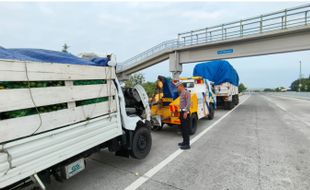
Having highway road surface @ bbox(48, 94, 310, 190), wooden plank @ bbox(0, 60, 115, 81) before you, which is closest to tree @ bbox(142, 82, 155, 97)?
highway road surface @ bbox(48, 94, 310, 190)

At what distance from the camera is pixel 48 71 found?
7.86 ft

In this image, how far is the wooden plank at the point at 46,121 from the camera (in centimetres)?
198

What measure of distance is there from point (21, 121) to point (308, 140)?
7.56m

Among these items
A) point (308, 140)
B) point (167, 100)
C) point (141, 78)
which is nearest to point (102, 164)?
point (167, 100)

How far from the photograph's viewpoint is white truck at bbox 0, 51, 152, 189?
2.00 meters

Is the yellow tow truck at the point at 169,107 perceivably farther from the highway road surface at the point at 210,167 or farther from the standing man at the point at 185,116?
the standing man at the point at 185,116

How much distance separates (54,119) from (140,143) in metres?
2.22

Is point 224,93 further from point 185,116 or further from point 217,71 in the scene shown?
point 185,116

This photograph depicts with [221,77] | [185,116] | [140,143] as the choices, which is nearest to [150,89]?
[221,77]

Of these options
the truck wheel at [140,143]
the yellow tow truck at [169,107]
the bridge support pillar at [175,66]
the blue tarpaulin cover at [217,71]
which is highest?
the bridge support pillar at [175,66]

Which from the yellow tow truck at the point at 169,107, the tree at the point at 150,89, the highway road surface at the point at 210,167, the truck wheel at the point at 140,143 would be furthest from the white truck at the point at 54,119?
the tree at the point at 150,89

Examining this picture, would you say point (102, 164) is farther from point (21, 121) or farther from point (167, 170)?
point (21, 121)

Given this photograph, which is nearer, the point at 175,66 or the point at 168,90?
the point at 168,90

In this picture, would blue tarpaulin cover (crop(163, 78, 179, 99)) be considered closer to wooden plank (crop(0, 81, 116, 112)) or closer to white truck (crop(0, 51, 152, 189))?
white truck (crop(0, 51, 152, 189))
